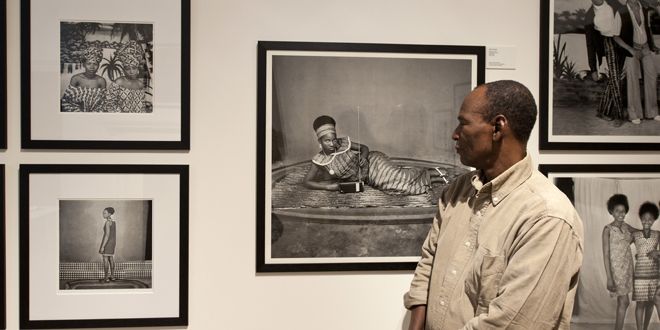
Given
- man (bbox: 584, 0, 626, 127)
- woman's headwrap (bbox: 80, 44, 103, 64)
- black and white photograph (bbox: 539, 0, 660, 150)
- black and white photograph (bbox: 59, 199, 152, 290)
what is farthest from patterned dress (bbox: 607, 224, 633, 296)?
woman's headwrap (bbox: 80, 44, 103, 64)

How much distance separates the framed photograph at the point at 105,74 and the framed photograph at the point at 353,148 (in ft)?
0.92

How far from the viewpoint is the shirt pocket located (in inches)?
62.6

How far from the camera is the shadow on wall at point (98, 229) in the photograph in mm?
2098

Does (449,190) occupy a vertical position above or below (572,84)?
below

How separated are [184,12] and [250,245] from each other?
803mm

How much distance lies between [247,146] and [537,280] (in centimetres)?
105

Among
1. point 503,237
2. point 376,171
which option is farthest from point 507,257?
point 376,171

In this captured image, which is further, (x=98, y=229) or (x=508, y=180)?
(x=98, y=229)

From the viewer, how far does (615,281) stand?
89.7 inches

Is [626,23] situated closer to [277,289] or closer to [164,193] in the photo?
[277,289]

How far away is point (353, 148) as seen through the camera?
85.8 inches

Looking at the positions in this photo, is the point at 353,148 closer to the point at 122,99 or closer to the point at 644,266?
the point at 122,99

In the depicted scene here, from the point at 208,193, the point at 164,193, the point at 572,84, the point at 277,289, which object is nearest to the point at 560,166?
the point at 572,84
